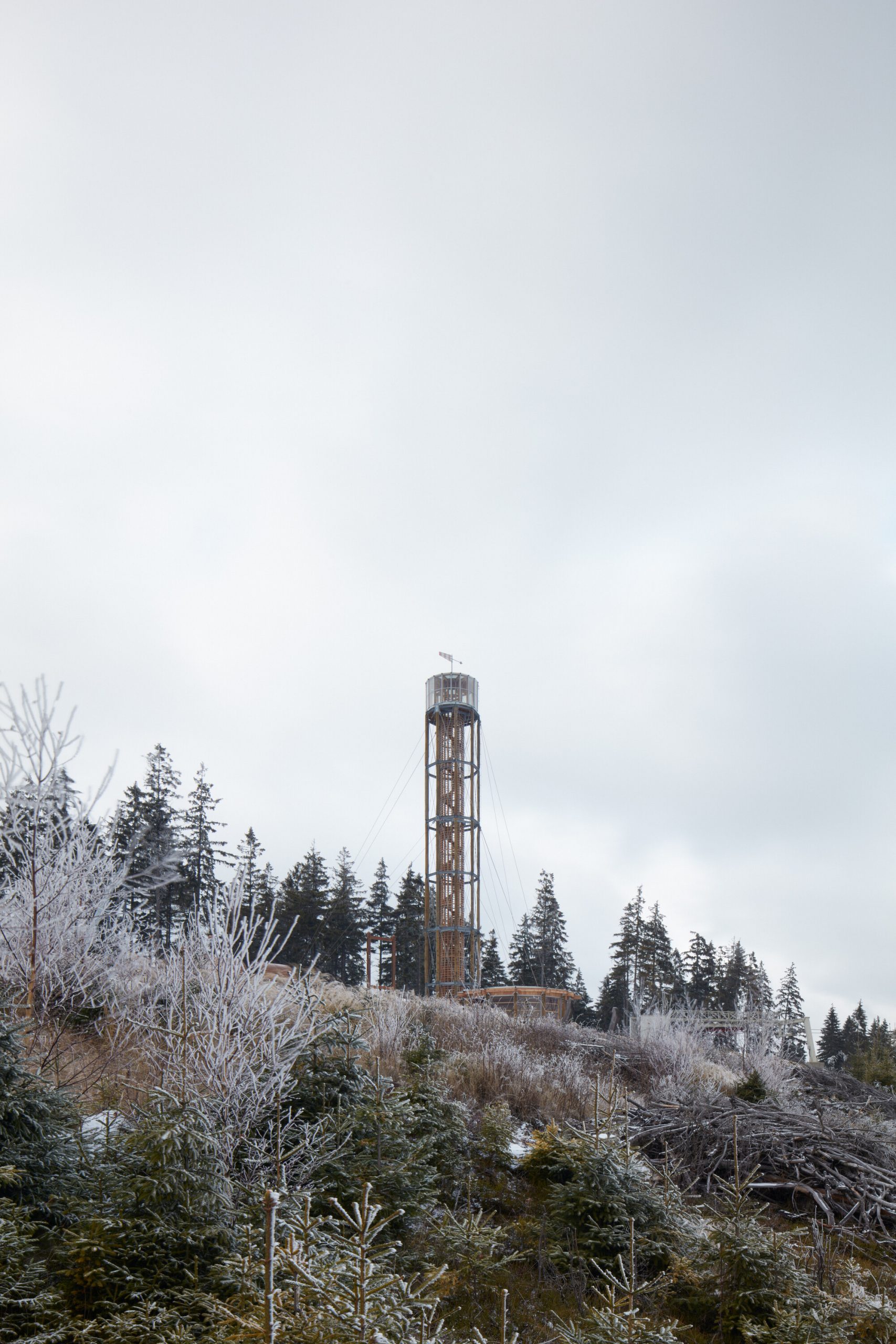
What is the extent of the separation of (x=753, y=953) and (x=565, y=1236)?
148ft

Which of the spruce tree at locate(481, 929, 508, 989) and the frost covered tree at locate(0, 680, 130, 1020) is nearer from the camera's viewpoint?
the frost covered tree at locate(0, 680, 130, 1020)

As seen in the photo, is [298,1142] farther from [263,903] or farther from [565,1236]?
[263,903]

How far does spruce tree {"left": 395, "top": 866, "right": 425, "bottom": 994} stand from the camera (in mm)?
38625

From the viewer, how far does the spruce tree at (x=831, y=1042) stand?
45.8m

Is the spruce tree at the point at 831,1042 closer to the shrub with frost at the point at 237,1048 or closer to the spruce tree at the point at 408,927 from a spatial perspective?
the spruce tree at the point at 408,927

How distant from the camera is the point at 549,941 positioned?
1737 inches

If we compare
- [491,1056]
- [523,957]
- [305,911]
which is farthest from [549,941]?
[491,1056]

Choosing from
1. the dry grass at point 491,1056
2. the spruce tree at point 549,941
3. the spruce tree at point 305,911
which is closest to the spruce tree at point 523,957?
the spruce tree at point 549,941

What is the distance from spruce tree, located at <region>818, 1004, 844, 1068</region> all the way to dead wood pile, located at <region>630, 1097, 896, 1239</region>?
130 ft

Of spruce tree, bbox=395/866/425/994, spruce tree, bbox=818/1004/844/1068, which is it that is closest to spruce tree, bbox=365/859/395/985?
spruce tree, bbox=395/866/425/994

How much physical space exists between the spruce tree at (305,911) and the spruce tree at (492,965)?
8.83 metres

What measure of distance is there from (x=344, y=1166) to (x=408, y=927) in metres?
33.8

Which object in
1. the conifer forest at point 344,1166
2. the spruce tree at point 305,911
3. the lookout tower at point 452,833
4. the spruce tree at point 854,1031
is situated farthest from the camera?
the spruce tree at point 854,1031

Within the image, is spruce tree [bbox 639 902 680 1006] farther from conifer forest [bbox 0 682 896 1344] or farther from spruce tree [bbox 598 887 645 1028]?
conifer forest [bbox 0 682 896 1344]
